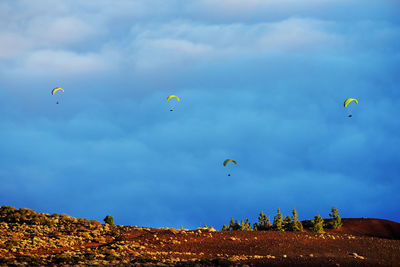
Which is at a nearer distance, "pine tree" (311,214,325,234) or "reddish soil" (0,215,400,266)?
"reddish soil" (0,215,400,266)

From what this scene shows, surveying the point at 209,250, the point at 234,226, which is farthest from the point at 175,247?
the point at 234,226

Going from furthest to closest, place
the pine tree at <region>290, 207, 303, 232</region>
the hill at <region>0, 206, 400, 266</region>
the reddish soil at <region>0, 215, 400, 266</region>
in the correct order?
1. the pine tree at <region>290, 207, 303, 232</region>
2. the hill at <region>0, 206, 400, 266</region>
3. the reddish soil at <region>0, 215, 400, 266</region>

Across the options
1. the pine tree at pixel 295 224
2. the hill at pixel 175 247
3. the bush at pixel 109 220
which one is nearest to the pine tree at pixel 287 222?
the pine tree at pixel 295 224

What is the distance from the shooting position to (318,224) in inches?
2514

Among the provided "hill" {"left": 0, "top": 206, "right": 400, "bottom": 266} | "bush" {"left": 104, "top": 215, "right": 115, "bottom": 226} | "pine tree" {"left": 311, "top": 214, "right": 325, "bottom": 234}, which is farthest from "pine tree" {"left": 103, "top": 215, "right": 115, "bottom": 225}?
"pine tree" {"left": 311, "top": 214, "right": 325, "bottom": 234}

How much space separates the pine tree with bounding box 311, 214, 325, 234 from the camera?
6341cm

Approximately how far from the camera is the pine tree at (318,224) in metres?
63.4

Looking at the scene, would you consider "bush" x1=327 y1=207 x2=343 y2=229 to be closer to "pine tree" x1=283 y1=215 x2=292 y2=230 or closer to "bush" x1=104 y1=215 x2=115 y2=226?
"pine tree" x1=283 y1=215 x2=292 y2=230

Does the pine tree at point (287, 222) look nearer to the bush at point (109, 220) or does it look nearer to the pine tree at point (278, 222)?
the pine tree at point (278, 222)

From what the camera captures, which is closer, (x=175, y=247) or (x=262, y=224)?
(x=175, y=247)

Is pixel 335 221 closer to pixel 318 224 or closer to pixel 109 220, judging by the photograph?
pixel 318 224

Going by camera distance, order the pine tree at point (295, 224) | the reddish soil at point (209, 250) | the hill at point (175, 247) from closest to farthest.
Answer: the reddish soil at point (209, 250) → the hill at point (175, 247) → the pine tree at point (295, 224)

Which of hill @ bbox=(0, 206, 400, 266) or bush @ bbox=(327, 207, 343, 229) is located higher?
bush @ bbox=(327, 207, 343, 229)

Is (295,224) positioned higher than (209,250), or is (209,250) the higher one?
(295,224)
